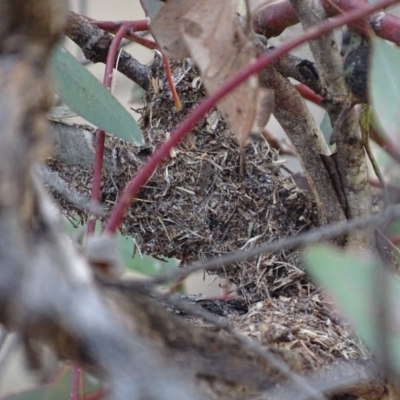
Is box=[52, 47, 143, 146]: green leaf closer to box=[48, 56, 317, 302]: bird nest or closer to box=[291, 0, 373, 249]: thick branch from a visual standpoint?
box=[48, 56, 317, 302]: bird nest

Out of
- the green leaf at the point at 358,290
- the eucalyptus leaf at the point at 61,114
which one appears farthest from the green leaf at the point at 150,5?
the green leaf at the point at 358,290

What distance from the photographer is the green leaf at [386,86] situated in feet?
1.62

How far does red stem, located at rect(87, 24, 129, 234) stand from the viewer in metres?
0.68

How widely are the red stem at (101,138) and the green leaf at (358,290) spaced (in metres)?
0.33

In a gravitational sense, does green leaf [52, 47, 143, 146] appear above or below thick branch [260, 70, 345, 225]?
above

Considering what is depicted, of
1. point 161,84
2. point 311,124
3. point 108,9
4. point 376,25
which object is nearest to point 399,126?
point 376,25

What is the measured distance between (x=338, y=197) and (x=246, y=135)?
0.92ft

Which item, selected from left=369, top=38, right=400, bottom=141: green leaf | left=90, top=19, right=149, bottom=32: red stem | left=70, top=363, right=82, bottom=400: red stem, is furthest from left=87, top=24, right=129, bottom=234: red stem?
left=369, top=38, right=400, bottom=141: green leaf

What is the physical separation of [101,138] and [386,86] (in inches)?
13.2

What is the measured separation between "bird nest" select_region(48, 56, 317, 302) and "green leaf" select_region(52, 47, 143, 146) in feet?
0.32

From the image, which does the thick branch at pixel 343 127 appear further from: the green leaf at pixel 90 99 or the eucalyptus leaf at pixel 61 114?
the eucalyptus leaf at pixel 61 114

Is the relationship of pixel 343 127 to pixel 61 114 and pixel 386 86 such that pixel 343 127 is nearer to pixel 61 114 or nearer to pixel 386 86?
pixel 386 86

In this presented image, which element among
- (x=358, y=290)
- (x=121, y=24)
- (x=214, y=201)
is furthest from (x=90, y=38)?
(x=358, y=290)

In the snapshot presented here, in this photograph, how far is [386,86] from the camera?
0.53 m
